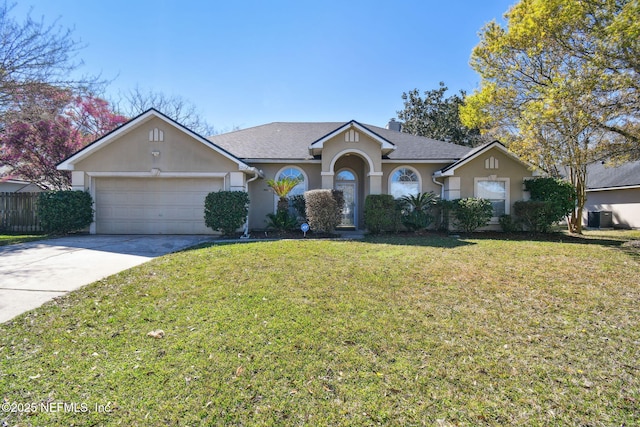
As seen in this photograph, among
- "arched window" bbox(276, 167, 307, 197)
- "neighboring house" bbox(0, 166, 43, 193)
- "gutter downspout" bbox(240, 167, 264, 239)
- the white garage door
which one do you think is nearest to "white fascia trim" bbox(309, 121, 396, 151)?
"arched window" bbox(276, 167, 307, 197)

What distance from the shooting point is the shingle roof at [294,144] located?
13.8 m

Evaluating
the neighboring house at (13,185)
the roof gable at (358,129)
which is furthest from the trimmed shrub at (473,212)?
the neighboring house at (13,185)

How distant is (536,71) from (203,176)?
1370 centimetres

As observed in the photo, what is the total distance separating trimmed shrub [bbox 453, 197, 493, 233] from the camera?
12109mm

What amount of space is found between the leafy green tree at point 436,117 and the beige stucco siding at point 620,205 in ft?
34.2

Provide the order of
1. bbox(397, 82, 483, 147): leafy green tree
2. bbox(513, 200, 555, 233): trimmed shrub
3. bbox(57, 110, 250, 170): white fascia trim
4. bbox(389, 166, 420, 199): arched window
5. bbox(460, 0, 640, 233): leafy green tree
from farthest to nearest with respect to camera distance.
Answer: bbox(397, 82, 483, 147): leafy green tree
bbox(389, 166, 420, 199): arched window
bbox(513, 200, 555, 233): trimmed shrub
bbox(57, 110, 250, 170): white fascia trim
bbox(460, 0, 640, 233): leafy green tree

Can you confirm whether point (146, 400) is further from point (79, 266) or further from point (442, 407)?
point (79, 266)

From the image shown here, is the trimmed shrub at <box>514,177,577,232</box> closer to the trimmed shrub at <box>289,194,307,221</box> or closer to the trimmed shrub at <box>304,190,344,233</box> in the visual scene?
the trimmed shrub at <box>304,190,344,233</box>

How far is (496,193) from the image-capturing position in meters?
13.2

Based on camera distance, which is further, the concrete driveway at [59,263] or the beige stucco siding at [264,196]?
the beige stucco siding at [264,196]

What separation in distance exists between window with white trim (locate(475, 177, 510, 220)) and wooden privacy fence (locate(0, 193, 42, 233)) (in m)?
18.9

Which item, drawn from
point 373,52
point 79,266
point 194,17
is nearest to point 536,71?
point 373,52

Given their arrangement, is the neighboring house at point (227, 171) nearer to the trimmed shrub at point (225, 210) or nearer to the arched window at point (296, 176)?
the arched window at point (296, 176)

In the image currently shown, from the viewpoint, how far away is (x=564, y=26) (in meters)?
9.32
